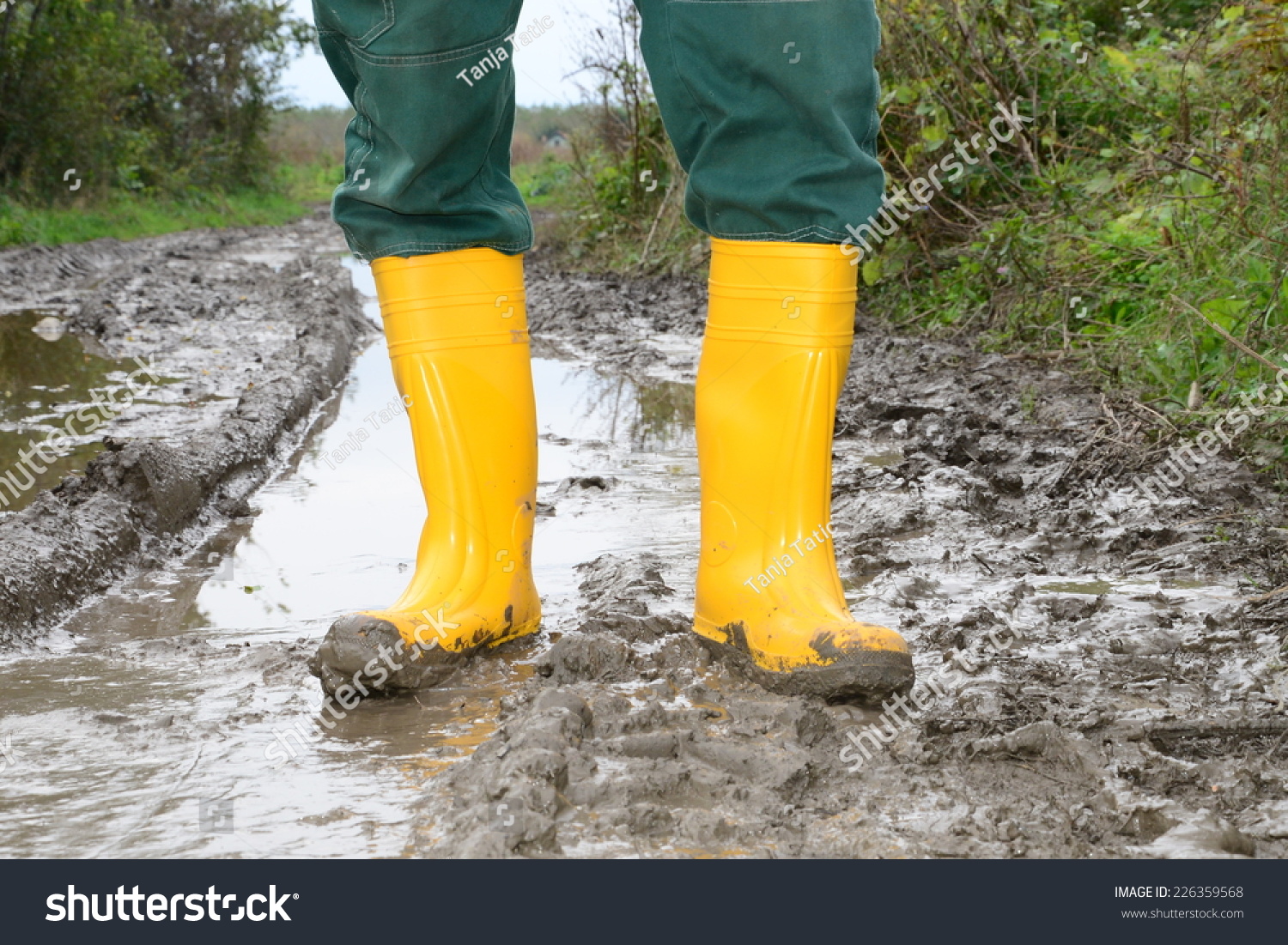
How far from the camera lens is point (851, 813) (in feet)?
4.07

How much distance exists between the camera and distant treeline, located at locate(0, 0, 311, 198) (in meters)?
13.2

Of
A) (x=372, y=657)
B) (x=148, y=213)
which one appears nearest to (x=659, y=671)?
(x=372, y=657)

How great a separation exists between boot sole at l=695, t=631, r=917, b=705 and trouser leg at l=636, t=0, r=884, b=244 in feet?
A: 1.83

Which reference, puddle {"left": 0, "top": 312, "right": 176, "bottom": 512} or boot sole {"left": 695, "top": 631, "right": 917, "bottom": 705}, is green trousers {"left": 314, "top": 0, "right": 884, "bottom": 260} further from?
puddle {"left": 0, "top": 312, "right": 176, "bottom": 512}

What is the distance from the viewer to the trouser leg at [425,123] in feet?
5.28

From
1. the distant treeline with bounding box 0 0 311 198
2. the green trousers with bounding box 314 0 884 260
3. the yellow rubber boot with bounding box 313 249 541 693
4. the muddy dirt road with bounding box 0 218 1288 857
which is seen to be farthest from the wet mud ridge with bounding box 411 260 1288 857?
the distant treeline with bounding box 0 0 311 198

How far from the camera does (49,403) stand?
3967 millimetres

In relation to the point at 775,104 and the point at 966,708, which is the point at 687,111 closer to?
the point at 775,104

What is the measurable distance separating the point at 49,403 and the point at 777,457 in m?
3.20

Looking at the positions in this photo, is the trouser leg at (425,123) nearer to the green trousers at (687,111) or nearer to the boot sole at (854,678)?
the green trousers at (687,111)
